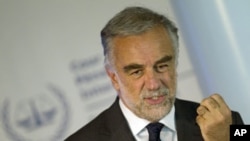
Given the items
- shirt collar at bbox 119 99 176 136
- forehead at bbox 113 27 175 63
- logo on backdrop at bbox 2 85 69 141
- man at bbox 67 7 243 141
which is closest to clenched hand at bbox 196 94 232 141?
man at bbox 67 7 243 141

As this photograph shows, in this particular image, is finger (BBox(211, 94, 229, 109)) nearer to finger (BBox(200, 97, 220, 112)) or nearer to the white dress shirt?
finger (BBox(200, 97, 220, 112))

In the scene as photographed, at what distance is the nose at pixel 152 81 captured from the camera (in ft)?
3.67

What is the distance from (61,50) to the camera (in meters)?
1.21

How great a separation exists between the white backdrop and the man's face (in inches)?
2.9

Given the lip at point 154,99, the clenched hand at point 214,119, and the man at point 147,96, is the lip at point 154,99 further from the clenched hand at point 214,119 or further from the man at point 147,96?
the clenched hand at point 214,119

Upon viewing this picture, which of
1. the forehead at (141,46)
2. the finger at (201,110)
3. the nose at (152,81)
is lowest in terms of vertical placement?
the finger at (201,110)

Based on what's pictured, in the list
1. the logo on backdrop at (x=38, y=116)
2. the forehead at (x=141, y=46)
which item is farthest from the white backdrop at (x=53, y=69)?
the forehead at (x=141, y=46)

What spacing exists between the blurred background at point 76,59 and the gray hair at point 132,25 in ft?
0.11

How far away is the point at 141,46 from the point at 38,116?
1.22 ft

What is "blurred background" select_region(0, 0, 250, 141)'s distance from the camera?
1.19 metres

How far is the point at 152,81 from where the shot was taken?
1.12 metres

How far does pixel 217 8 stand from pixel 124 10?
0.28 metres

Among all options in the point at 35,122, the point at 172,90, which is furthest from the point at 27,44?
the point at 172,90

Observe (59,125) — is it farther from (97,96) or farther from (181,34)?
(181,34)
